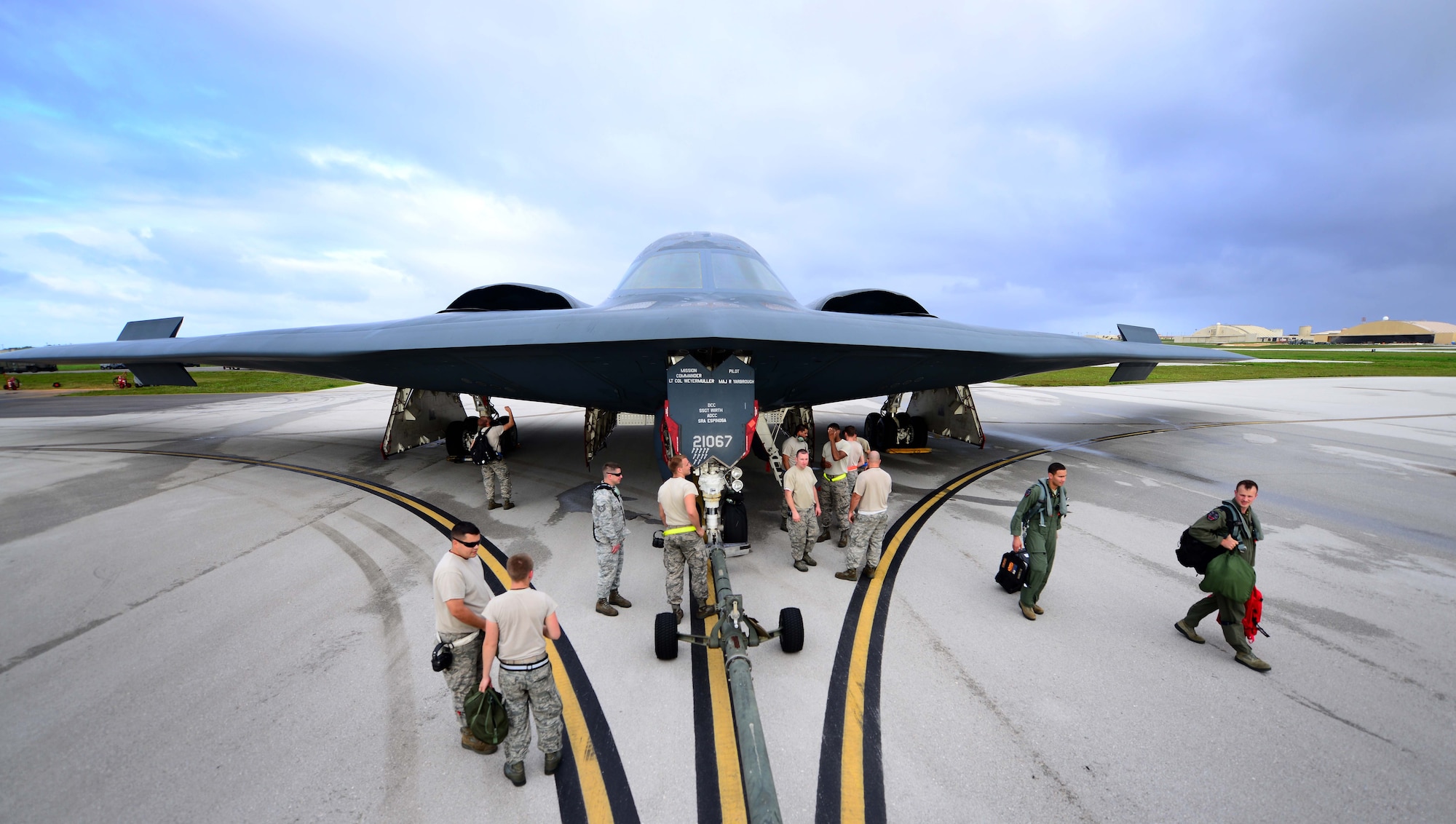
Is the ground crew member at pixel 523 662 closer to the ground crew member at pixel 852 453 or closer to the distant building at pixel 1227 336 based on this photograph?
the ground crew member at pixel 852 453

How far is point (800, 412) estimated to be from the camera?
11727 mm

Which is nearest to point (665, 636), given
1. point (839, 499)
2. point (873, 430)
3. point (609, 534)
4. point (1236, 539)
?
point (609, 534)

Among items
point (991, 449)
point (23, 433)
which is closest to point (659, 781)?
point (991, 449)

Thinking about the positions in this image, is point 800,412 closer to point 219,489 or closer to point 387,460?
point 387,460

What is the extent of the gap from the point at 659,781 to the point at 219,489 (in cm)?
1090

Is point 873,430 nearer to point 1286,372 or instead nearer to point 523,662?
point 523,662

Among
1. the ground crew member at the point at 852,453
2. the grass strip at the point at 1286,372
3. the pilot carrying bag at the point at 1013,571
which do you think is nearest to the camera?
the pilot carrying bag at the point at 1013,571

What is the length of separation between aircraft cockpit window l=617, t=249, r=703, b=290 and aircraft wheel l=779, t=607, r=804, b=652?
6858 millimetres

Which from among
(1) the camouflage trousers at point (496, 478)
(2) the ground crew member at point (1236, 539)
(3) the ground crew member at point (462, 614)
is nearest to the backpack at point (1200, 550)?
(2) the ground crew member at point (1236, 539)

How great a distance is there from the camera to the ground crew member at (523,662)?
9.60ft

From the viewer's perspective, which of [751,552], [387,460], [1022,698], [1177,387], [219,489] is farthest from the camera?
[1177,387]

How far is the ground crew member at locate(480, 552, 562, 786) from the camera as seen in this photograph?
9.60 ft

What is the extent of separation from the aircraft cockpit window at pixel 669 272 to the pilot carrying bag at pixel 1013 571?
6.84 metres

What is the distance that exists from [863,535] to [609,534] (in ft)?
9.06
